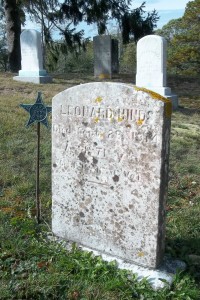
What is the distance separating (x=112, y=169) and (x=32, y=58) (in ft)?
31.7

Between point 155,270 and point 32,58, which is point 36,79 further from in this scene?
point 155,270

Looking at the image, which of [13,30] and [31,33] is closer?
[31,33]

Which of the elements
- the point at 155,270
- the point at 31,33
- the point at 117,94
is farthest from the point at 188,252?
the point at 31,33

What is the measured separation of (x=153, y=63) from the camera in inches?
387

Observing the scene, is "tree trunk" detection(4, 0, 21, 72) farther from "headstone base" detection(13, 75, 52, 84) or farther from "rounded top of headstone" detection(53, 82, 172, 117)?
"rounded top of headstone" detection(53, 82, 172, 117)

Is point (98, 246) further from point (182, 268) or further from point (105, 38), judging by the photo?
point (105, 38)

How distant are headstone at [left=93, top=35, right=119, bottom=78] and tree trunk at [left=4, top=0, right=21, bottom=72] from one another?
3693mm

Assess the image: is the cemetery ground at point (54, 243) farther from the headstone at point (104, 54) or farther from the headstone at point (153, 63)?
the headstone at point (104, 54)

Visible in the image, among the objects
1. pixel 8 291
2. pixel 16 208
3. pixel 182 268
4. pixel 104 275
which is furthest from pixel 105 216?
pixel 16 208

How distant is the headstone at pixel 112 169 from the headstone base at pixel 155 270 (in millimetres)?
46

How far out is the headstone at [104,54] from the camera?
1337 centimetres

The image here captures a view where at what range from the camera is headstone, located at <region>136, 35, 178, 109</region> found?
959cm

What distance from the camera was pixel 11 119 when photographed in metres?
7.22

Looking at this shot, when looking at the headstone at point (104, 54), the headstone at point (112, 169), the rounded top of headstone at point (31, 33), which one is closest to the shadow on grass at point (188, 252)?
the headstone at point (112, 169)
